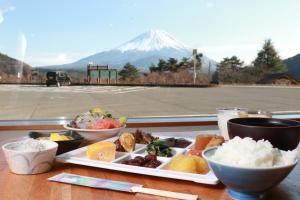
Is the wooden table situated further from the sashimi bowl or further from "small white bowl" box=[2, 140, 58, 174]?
the sashimi bowl

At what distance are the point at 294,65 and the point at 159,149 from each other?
2469mm

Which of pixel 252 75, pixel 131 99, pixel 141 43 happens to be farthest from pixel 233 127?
pixel 131 99

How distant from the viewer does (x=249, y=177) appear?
0.65m

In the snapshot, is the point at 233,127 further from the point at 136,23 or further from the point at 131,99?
the point at 131,99

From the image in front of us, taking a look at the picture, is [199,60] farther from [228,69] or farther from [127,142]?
[127,142]

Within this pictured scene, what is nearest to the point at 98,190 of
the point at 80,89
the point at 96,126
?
the point at 96,126

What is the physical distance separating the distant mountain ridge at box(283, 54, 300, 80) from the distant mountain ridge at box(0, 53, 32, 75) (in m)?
2.24

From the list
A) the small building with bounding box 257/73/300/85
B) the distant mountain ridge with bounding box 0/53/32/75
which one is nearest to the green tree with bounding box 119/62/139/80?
the distant mountain ridge with bounding box 0/53/32/75

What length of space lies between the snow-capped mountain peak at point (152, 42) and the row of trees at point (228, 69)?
0.43 feet

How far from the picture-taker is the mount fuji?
2.73 meters

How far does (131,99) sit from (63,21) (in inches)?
46.4

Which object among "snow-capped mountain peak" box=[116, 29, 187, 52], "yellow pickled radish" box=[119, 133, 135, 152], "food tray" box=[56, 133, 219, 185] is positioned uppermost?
"snow-capped mountain peak" box=[116, 29, 187, 52]

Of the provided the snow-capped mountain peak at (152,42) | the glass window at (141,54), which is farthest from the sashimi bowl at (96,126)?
the snow-capped mountain peak at (152,42)

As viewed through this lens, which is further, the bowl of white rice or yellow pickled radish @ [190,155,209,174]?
yellow pickled radish @ [190,155,209,174]
